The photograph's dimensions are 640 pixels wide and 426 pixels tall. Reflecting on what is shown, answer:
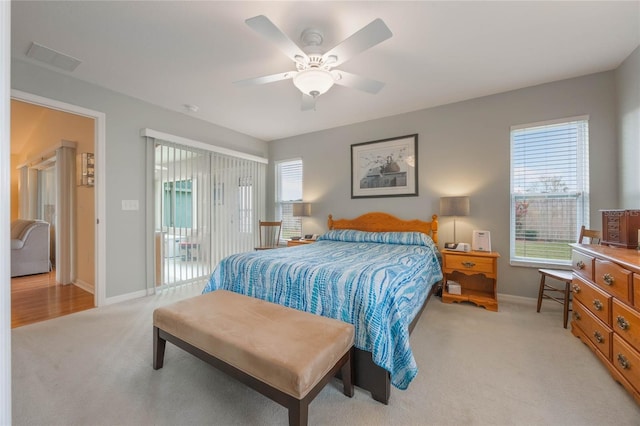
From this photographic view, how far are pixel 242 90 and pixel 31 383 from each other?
3171 millimetres

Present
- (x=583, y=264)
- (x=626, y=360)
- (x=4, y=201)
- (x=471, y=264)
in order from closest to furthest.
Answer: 1. (x=4, y=201)
2. (x=626, y=360)
3. (x=583, y=264)
4. (x=471, y=264)

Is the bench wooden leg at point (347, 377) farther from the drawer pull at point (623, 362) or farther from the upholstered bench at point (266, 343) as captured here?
the drawer pull at point (623, 362)

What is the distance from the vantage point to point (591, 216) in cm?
289

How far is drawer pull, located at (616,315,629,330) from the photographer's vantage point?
1635mm

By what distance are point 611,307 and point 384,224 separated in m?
2.53

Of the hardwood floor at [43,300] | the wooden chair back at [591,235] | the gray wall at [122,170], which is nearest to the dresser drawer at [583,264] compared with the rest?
the wooden chair back at [591,235]

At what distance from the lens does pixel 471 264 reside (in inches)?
122

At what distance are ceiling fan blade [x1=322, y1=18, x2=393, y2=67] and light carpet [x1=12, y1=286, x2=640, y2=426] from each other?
Result: 2.28 meters

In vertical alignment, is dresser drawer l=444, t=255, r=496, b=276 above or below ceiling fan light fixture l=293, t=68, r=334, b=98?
below

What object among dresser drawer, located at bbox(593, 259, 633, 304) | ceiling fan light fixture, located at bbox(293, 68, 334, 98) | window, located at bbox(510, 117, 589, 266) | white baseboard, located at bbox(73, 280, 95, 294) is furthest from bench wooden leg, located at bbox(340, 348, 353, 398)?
white baseboard, located at bbox(73, 280, 95, 294)

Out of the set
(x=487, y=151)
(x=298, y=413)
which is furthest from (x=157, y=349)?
(x=487, y=151)

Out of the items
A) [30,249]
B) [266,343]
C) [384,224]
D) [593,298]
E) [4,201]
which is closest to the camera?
[4,201]

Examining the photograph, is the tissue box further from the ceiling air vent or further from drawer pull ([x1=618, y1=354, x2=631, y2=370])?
the ceiling air vent

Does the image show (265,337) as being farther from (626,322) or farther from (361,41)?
(626,322)
